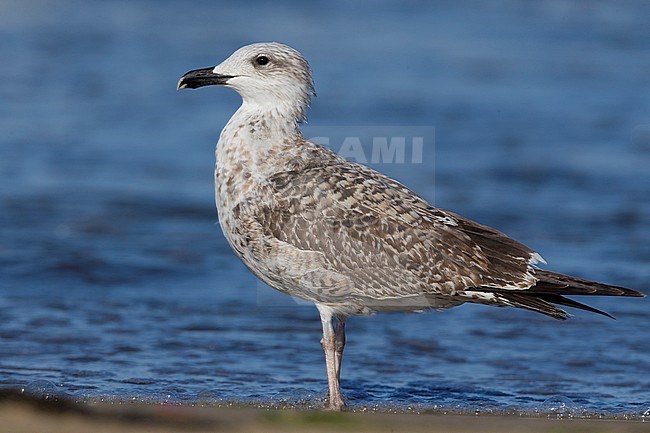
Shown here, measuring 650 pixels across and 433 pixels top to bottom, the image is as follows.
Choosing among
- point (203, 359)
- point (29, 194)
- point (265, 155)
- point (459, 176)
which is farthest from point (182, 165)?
point (265, 155)

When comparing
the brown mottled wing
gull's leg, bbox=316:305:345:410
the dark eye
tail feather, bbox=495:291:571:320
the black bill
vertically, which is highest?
the dark eye

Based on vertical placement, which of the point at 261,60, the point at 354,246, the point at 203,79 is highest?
the point at 261,60

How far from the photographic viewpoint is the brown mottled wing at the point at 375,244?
21.5 ft

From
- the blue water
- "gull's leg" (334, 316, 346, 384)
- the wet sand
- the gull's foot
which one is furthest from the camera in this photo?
the blue water

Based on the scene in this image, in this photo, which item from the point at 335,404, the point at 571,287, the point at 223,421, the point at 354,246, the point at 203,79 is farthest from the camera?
the point at 203,79

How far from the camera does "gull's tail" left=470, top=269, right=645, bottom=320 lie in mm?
6344

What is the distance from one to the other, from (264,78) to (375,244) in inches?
47.5

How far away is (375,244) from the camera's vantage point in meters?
6.59

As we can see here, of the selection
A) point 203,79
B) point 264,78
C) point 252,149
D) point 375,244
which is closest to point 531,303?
point 375,244

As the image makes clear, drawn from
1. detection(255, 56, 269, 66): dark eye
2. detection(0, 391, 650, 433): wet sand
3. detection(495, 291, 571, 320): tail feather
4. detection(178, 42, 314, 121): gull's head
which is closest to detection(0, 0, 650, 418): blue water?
detection(495, 291, 571, 320): tail feather

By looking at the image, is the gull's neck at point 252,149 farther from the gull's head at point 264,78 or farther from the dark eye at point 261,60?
the dark eye at point 261,60

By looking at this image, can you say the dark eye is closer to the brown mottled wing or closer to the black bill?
the black bill

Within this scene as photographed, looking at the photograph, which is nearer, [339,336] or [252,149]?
[252,149]

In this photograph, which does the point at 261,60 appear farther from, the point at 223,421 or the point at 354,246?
the point at 223,421
